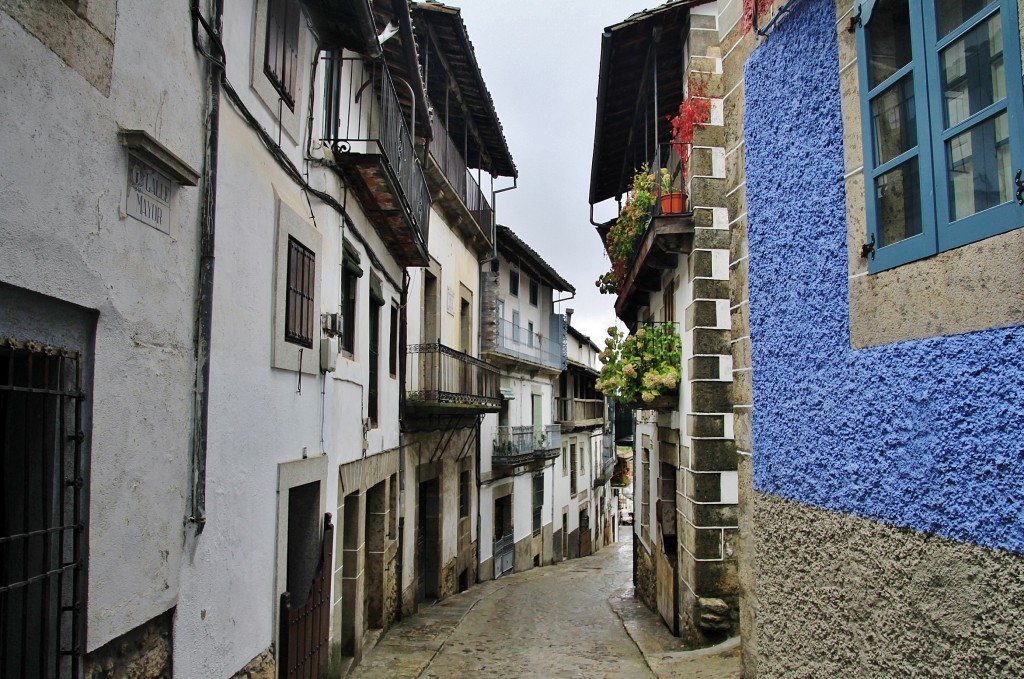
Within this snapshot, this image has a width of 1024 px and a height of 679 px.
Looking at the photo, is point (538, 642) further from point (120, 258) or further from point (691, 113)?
point (120, 258)

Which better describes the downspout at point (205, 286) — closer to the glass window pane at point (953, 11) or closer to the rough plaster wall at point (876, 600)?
the rough plaster wall at point (876, 600)

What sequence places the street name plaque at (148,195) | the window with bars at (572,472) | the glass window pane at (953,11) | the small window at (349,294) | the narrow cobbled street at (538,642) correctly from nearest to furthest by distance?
1. the glass window pane at (953,11)
2. the street name plaque at (148,195)
3. the small window at (349,294)
4. the narrow cobbled street at (538,642)
5. the window with bars at (572,472)

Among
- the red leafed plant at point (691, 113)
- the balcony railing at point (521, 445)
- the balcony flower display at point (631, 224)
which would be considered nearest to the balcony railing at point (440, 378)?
the balcony flower display at point (631, 224)

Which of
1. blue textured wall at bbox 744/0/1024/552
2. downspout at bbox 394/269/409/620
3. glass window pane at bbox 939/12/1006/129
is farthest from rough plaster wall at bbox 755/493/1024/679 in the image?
downspout at bbox 394/269/409/620

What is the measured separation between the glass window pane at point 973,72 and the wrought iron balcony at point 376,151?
210 inches

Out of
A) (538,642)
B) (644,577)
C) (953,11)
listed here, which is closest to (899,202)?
(953,11)

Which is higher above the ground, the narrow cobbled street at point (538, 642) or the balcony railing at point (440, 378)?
the balcony railing at point (440, 378)

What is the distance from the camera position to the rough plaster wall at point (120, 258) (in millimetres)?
3205

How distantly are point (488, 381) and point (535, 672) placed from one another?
910 centimetres

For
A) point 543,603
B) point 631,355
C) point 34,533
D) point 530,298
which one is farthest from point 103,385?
point 530,298

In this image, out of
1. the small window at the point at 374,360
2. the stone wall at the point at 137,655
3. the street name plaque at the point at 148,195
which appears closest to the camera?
the stone wall at the point at 137,655

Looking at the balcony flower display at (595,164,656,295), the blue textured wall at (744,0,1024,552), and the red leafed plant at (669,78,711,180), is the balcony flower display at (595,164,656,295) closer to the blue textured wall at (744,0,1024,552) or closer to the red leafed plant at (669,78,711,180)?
the red leafed plant at (669,78,711,180)

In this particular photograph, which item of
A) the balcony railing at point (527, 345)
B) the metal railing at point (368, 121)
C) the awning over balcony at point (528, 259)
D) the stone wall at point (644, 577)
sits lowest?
the stone wall at point (644, 577)

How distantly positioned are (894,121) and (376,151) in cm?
735
